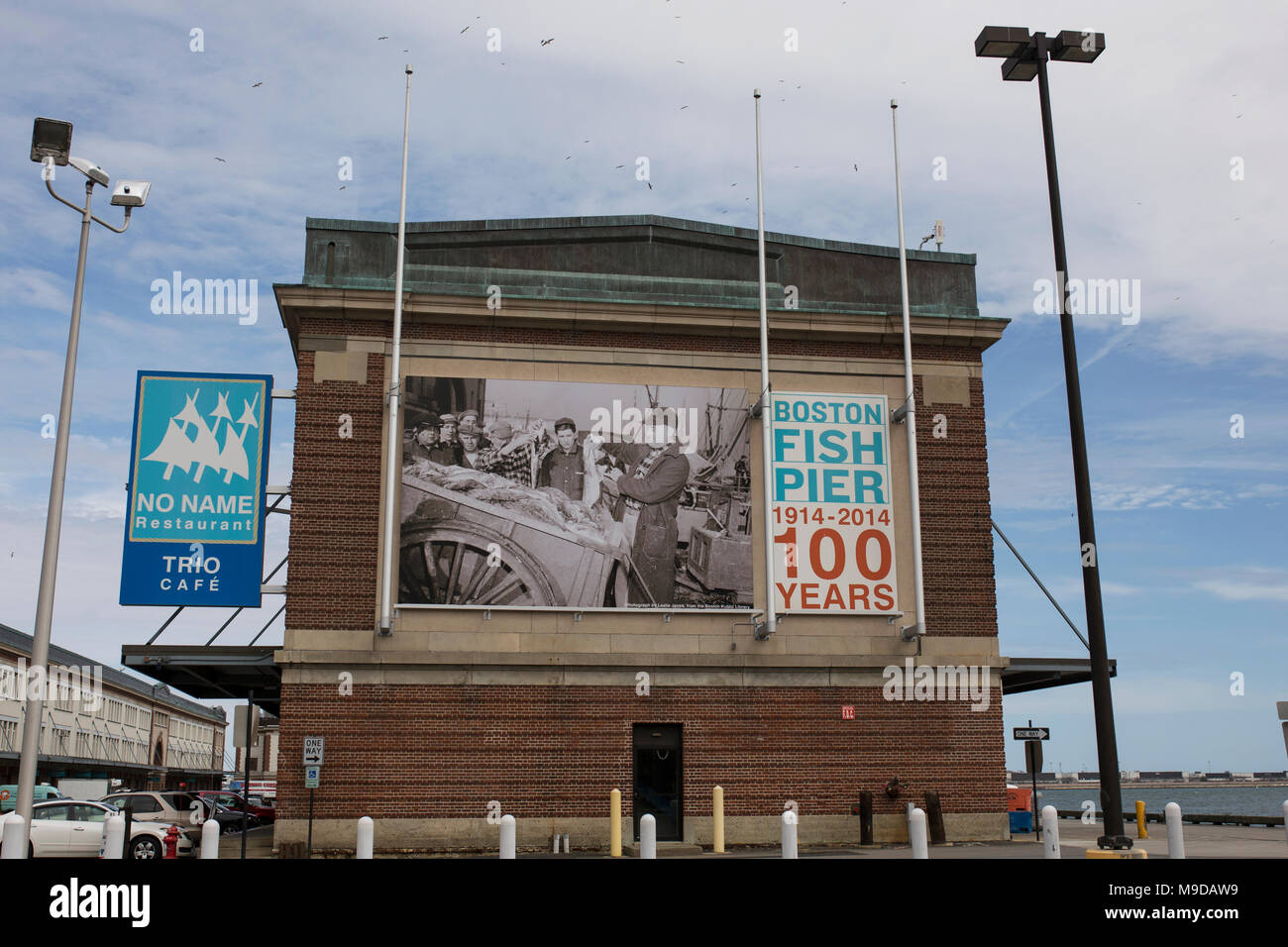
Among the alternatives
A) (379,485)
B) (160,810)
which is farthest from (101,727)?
(379,485)

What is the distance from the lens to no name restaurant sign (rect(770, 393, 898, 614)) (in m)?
24.8

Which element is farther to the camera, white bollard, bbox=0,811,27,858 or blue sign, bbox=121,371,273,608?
blue sign, bbox=121,371,273,608

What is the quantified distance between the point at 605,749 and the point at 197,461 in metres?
10.7

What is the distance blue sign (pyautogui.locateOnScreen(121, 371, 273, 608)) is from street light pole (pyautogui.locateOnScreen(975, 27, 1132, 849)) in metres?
16.3

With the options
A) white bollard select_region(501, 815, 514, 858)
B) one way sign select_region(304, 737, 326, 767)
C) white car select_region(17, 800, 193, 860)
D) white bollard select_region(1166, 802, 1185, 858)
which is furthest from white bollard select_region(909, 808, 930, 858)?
white car select_region(17, 800, 193, 860)

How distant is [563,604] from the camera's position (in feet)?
78.6

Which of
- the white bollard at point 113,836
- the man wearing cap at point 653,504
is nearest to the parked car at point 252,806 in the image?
the man wearing cap at point 653,504

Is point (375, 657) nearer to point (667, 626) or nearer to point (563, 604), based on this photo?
point (563, 604)

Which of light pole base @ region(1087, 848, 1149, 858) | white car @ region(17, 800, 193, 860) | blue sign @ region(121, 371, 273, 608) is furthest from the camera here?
blue sign @ region(121, 371, 273, 608)

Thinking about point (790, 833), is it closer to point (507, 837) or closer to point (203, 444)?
point (507, 837)

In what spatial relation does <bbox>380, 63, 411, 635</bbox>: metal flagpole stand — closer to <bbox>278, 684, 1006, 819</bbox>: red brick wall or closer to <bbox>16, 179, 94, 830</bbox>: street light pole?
<bbox>278, 684, 1006, 819</bbox>: red brick wall

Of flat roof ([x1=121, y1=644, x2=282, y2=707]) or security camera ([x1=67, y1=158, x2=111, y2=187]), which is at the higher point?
security camera ([x1=67, y1=158, x2=111, y2=187])

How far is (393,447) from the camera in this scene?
23.8 m
